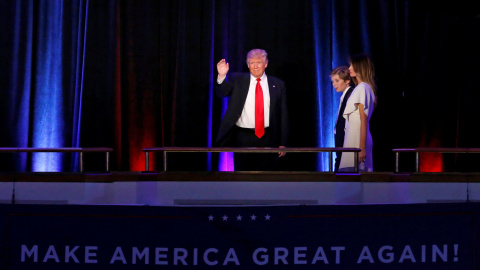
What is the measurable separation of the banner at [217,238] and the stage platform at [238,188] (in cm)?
154

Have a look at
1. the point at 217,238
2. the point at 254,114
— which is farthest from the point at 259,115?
the point at 217,238

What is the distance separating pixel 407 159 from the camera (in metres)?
6.01

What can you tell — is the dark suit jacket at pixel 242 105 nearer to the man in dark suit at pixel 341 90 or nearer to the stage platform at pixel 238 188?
the man in dark suit at pixel 341 90

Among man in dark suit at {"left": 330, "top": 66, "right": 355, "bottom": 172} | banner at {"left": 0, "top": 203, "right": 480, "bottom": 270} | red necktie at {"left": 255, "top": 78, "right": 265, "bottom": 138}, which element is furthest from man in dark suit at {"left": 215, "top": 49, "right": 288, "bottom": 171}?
banner at {"left": 0, "top": 203, "right": 480, "bottom": 270}

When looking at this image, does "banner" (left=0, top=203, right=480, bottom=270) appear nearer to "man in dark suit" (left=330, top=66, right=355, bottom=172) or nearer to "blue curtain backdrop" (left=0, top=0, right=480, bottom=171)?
"man in dark suit" (left=330, top=66, right=355, bottom=172)

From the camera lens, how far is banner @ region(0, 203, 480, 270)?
5.90 feet

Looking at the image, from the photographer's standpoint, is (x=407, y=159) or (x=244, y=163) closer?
(x=244, y=163)

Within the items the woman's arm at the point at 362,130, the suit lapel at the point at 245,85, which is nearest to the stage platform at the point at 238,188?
the woman's arm at the point at 362,130

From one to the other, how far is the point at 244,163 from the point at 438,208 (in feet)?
10.6

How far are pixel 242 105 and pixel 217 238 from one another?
10.9ft

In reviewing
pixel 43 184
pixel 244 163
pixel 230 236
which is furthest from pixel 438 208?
pixel 244 163

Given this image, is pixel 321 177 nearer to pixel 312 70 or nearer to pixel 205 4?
pixel 312 70

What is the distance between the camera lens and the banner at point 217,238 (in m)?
1.80

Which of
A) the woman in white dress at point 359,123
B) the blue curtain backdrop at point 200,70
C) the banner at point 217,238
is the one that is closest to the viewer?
the banner at point 217,238
